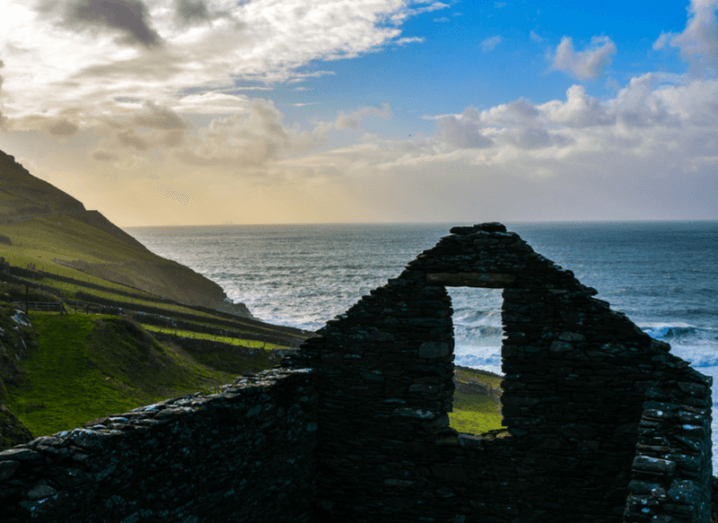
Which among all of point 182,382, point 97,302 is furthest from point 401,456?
point 97,302

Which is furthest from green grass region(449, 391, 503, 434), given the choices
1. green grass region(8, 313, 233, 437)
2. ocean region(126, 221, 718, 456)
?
green grass region(8, 313, 233, 437)

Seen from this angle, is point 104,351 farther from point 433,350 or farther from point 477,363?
point 477,363

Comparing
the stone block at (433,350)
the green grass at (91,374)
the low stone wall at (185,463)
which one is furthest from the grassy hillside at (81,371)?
the stone block at (433,350)

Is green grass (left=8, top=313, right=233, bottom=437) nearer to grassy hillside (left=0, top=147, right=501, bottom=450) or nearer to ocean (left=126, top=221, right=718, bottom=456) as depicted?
grassy hillside (left=0, top=147, right=501, bottom=450)

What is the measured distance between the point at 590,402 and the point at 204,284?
66182 mm

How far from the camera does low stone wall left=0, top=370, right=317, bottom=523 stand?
224 inches

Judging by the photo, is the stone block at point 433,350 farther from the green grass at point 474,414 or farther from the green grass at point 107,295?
the green grass at point 107,295

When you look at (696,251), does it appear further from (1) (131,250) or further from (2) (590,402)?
(2) (590,402)

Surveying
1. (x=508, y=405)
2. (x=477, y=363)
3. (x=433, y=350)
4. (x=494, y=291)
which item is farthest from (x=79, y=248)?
(x=508, y=405)

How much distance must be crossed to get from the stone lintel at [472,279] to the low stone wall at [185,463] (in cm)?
293

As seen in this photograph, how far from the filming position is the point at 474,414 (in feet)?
85.1

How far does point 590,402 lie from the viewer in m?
8.05

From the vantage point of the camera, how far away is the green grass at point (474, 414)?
2225 cm

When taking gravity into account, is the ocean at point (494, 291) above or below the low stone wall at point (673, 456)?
below
